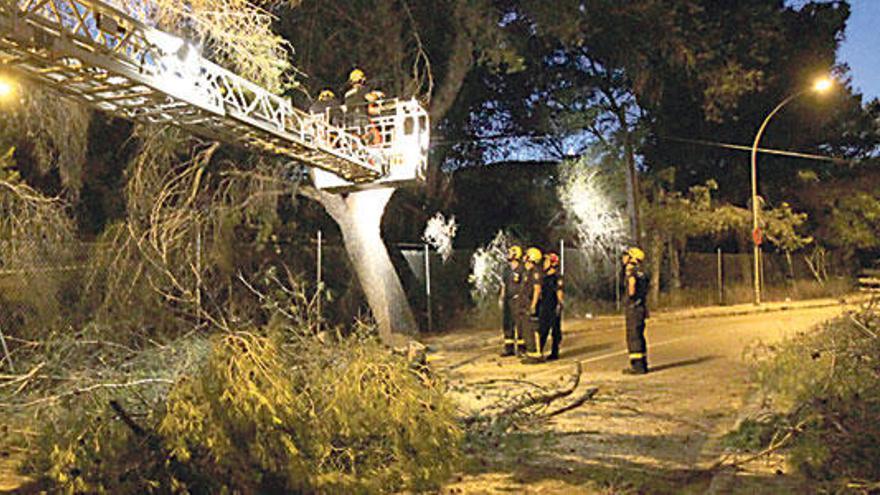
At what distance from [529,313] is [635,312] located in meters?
1.95

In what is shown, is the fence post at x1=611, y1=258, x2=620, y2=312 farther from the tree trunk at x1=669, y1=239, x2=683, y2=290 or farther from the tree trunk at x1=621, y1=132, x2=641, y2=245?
the tree trunk at x1=669, y1=239, x2=683, y2=290

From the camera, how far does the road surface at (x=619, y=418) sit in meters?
5.80

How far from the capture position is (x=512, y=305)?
43.2ft

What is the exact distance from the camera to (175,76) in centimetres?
720

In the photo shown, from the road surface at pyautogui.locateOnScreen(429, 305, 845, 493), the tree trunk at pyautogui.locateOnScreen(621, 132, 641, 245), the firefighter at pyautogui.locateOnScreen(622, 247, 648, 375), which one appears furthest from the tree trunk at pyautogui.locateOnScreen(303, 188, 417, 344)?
the tree trunk at pyautogui.locateOnScreen(621, 132, 641, 245)

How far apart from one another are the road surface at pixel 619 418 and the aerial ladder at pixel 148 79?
348 centimetres

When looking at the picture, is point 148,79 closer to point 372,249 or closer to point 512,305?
point 372,249

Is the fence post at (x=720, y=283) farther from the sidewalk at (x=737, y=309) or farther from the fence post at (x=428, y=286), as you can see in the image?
the fence post at (x=428, y=286)

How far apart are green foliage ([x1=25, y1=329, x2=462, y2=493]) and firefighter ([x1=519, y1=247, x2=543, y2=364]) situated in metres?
6.63

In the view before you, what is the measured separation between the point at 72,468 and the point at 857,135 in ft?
113

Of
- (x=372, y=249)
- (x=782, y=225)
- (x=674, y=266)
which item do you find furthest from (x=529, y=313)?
(x=782, y=225)

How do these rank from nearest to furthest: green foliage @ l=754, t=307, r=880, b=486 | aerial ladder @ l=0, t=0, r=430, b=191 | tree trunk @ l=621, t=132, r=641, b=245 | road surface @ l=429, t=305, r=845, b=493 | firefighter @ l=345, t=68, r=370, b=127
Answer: green foliage @ l=754, t=307, r=880, b=486, road surface @ l=429, t=305, r=845, b=493, aerial ladder @ l=0, t=0, r=430, b=191, firefighter @ l=345, t=68, r=370, b=127, tree trunk @ l=621, t=132, r=641, b=245

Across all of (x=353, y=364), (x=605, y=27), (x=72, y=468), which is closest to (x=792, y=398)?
(x=353, y=364)

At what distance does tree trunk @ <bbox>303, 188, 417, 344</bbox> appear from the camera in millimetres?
13633
